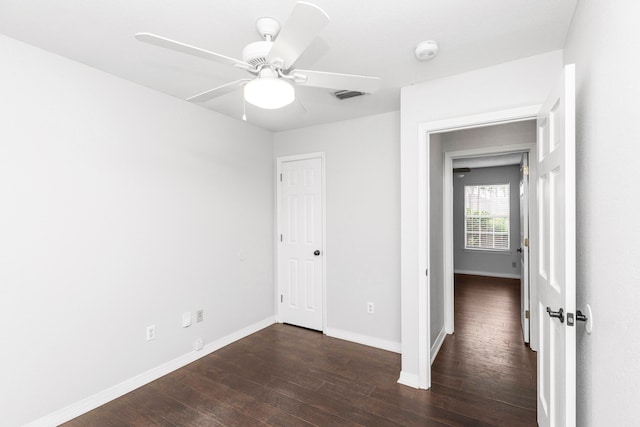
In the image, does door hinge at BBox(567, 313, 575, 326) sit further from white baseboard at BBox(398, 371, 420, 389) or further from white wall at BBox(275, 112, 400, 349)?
white wall at BBox(275, 112, 400, 349)

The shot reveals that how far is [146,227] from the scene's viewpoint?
105 inches

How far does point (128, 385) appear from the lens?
2.49m

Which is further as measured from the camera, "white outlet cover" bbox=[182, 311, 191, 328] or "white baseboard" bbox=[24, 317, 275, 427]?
"white outlet cover" bbox=[182, 311, 191, 328]

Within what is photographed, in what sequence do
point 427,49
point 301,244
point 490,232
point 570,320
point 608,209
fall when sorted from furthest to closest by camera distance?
point 490,232
point 301,244
point 427,49
point 570,320
point 608,209

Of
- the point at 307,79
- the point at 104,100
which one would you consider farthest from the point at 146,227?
the point at 307,79

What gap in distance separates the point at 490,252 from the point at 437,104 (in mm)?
5898

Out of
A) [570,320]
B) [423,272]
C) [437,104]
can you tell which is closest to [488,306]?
[423,272]

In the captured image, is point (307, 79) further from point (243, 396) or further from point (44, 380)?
point (44, 380)

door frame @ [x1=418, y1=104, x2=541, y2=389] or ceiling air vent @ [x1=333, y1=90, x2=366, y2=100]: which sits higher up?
ceiling air vent @ [x1=333, y1=90, x2=366, y2=100]

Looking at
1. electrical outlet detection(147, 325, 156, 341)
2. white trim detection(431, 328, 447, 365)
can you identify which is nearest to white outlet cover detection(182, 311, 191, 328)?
electrical outlet detection(147, 325, 156, 341)

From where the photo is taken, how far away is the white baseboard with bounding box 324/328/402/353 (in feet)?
10.6

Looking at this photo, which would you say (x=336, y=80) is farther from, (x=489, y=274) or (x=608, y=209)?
(x=489, y=274)

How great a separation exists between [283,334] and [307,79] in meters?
3.03

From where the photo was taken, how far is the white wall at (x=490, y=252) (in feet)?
22.5
